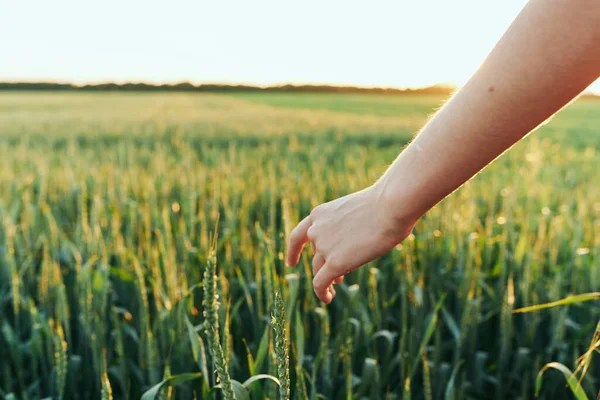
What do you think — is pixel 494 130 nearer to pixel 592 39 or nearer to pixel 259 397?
pixel 592 39

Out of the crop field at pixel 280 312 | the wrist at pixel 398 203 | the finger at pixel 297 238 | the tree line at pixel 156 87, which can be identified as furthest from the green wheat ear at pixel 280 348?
the tree line at pixel 156 87

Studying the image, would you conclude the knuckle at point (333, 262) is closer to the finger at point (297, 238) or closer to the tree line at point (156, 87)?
the finger at point (297, 238)

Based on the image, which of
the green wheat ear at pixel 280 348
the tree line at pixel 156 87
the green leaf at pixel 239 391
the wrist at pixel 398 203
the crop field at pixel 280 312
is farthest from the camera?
the tree line at pixel 156 87

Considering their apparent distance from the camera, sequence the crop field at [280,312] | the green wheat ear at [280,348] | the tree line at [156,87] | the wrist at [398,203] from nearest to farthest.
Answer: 1. the green wheat ear at [280,348]
2. the wrist at [398,203]
3. the crop field at [280,312]
4. the tree line at [156,87]

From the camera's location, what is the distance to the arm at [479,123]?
612 mm

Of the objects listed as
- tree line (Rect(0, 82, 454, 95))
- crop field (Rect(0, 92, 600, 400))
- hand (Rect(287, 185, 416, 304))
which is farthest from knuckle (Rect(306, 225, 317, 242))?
tree line (Rect(0, 82, 454, 95))

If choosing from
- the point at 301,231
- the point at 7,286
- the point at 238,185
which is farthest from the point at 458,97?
the point at 238,185

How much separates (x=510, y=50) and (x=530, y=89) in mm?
50

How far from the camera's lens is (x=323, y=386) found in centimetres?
147

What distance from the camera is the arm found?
61 cm

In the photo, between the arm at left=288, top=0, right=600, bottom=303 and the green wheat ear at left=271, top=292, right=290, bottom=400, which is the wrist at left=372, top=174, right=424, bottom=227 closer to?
the arm at left=288, top=0, right=600, bottom=303

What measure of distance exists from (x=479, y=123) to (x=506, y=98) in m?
0.04

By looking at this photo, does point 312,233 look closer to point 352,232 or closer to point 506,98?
point 352,232

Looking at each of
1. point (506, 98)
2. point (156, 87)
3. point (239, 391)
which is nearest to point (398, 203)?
point (506, 98)
